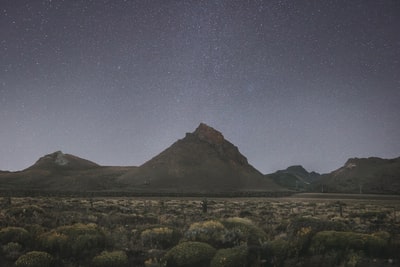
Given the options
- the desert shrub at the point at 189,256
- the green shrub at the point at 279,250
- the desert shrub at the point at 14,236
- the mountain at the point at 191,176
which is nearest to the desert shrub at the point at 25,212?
the desert shrub at the point at 14,236

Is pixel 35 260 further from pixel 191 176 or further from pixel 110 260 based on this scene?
pixel 191 176

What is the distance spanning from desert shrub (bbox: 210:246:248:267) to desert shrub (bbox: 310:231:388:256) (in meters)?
2.13

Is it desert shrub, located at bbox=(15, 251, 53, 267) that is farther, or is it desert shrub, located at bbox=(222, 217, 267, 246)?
desert shrub, located at bbox=(222, 217, 267, 246)

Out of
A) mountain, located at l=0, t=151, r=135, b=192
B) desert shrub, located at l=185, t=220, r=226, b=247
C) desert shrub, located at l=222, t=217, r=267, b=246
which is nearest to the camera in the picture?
desert shrub, located at l=222, t=217, r=267, b=246

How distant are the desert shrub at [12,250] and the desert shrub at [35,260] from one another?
1.15 m

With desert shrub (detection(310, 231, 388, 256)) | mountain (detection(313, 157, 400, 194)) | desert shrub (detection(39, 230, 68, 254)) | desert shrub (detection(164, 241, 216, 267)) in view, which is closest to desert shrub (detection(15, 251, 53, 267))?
desert shrub (detection(39, 230, 68, 254))

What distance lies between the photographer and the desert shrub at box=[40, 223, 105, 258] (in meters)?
11.0

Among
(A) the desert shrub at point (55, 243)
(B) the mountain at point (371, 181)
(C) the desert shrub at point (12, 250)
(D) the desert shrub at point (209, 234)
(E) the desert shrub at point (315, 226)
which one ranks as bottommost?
(C) the desert shrub at point (12, 250)

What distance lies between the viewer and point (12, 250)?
11227 millimetres

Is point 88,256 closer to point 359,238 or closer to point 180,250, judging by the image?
point 180,250

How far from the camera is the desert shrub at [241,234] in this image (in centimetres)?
1166

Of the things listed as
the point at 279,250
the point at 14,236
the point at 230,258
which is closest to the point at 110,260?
the point at 230,258

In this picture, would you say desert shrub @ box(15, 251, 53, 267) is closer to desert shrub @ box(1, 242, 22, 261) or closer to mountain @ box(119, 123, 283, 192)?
desert shrub @ box(1, 242, 22, 261)

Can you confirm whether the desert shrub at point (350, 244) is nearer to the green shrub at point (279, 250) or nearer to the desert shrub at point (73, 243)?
the green shrub at point (279, 250)
